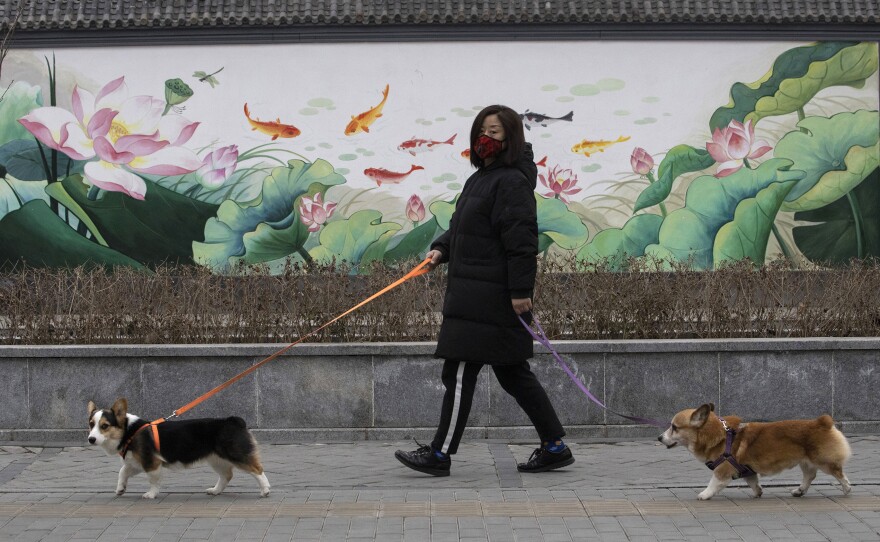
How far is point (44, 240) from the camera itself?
21094mm

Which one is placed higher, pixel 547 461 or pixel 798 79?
pixel 798 79

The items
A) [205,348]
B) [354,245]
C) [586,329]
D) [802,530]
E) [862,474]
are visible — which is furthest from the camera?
[354,245]

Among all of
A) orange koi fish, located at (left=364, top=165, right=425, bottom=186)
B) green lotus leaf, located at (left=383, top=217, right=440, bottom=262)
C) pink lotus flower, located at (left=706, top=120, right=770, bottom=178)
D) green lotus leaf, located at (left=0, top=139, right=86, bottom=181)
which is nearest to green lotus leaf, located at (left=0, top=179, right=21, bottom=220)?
green lotus leaf, located at (left=0, top=139, right=86, bottom=181)

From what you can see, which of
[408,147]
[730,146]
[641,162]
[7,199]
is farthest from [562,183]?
[7,199]

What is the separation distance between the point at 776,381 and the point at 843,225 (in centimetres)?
1350

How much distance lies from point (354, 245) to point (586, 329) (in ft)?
39.7

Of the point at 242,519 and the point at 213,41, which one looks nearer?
the point at 242,519

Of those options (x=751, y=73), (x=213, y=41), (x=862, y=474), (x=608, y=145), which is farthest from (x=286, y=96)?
(x=862, y=474)

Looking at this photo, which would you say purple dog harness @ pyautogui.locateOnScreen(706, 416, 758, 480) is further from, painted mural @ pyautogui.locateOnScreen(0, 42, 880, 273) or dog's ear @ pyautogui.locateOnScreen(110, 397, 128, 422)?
painted mural @ pyautogui.locateOnScreen(0, 42, 880, 273)

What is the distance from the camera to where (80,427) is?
28.0ft

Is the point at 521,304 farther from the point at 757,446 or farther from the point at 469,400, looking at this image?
the point at 757,446

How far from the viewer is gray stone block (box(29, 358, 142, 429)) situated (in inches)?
336

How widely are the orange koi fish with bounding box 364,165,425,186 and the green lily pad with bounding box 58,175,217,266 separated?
107 inches

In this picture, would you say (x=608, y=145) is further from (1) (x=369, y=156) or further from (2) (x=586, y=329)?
(2) (x=586, y=329)
